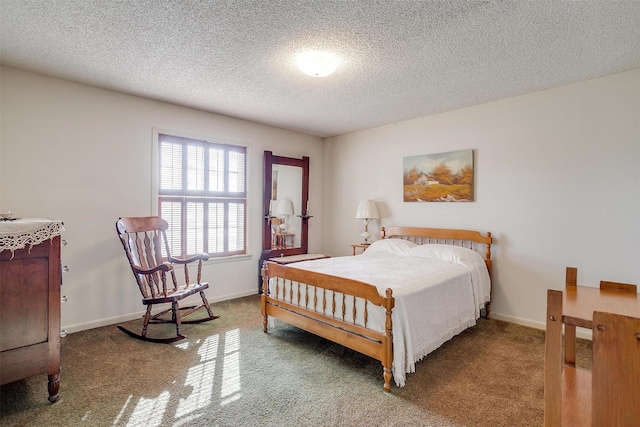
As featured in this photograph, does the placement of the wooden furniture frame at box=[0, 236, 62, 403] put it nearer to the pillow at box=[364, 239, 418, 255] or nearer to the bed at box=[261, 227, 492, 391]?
the bed at box=[261, 227, 492, 391]

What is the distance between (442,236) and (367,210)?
1154 millimetres

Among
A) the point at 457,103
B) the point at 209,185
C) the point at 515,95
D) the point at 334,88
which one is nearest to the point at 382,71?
the point at 334,88

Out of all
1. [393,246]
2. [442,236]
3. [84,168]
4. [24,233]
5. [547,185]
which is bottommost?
[393,246]

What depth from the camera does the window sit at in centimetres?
394

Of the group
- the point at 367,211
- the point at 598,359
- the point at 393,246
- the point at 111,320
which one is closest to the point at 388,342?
the point at 598,359

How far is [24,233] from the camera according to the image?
189cm

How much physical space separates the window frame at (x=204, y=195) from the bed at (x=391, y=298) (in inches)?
58.3

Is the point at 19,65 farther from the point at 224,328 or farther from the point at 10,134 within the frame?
the point at 224,328

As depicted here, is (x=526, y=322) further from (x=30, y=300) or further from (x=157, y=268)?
(x=30, y=300)

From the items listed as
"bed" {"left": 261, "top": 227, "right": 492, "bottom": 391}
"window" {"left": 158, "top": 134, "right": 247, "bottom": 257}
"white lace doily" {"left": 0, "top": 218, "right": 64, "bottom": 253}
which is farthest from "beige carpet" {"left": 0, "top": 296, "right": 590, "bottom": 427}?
"window" {"left": 158, "top": 134, "right": 247, "bottom": 257}

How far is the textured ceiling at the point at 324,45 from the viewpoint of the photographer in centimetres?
203

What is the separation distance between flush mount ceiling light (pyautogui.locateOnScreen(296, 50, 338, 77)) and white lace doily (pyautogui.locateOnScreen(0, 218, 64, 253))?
218 centimetres

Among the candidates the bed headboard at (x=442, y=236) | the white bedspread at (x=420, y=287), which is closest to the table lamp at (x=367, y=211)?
the bed headboard at (x=442, y=236)

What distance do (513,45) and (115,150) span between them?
13.1ft
